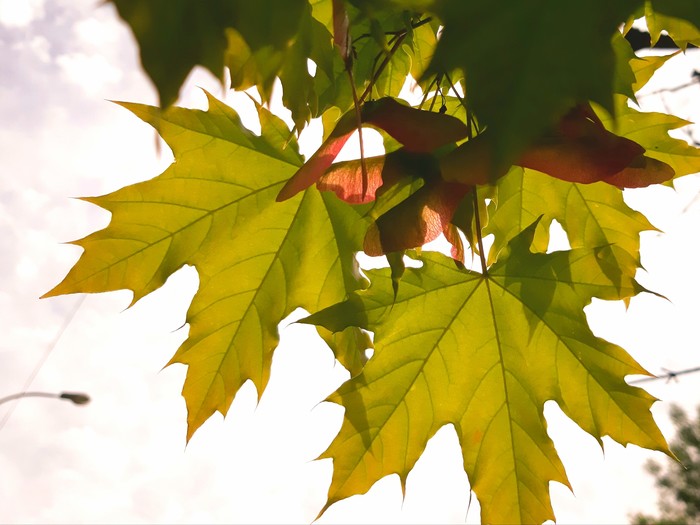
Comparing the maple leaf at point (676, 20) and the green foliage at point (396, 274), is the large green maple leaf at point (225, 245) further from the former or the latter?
the maple leaf at point (676, 20)

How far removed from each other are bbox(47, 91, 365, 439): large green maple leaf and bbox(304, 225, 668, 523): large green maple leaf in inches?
2.4

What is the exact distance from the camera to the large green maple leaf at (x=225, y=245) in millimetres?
709

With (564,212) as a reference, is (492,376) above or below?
below

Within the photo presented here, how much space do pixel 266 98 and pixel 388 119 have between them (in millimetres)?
146

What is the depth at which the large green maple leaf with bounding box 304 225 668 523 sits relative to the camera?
0.70 m

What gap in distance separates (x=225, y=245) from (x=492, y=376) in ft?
1.14

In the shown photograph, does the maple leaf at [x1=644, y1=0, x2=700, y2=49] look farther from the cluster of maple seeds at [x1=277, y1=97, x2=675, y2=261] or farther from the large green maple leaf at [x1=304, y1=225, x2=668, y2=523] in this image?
the large green maple leaf at [x1=304, y1=225, x2=668, y2=523]

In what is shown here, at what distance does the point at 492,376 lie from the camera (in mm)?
760

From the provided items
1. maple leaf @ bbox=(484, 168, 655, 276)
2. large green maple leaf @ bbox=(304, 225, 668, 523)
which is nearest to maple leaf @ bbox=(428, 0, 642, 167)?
large green maple leaf @ bbox=(304, 225, 668, 523)

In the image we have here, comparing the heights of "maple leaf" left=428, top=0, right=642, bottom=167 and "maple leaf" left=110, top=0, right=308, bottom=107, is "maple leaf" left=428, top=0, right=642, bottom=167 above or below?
below

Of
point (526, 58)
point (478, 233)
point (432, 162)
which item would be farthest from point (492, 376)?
point (526, 58)

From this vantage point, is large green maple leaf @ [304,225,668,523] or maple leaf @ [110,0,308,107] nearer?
maple leaf @ [110,0,308,107]

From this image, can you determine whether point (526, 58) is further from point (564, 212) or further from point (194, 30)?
point (564, 212)

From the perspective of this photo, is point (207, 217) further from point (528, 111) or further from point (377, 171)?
point (528, 111)
